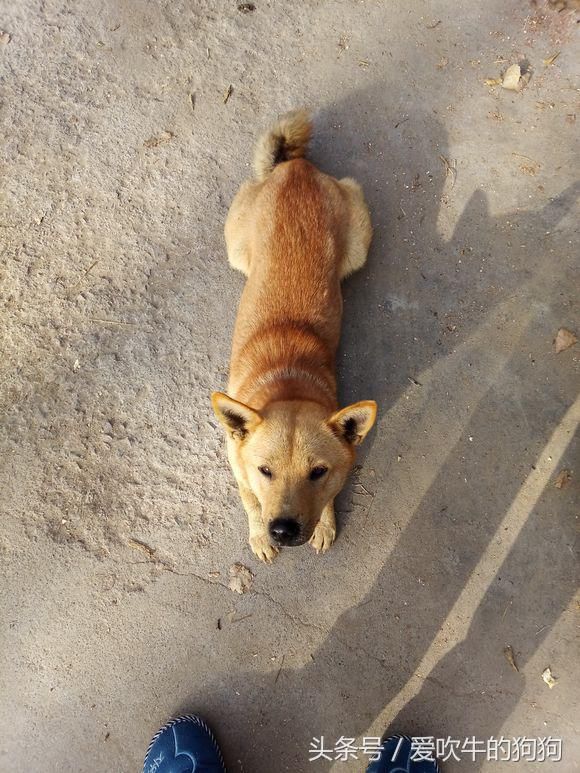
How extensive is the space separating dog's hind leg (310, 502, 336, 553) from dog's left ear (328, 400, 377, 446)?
3.32 ft

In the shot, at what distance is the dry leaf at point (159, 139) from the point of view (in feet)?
13.9

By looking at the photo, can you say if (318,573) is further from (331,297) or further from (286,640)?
(331,297)

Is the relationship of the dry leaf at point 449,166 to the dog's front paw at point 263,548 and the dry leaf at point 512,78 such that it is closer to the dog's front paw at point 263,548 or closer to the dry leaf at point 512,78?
the dry leaf at point 512,78

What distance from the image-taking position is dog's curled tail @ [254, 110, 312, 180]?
371 cm

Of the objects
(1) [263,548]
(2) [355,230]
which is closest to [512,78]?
(2) [355,230]

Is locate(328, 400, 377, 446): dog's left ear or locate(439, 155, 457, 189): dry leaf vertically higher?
locate(439, 155, 457, 189): dry leaf

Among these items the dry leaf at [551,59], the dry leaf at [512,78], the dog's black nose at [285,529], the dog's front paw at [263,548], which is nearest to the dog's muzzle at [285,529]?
the dog's black nose at [285,529]

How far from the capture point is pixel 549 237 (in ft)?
13.3

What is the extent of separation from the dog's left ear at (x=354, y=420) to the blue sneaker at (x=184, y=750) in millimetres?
2309

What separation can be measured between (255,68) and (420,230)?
6.62 feet

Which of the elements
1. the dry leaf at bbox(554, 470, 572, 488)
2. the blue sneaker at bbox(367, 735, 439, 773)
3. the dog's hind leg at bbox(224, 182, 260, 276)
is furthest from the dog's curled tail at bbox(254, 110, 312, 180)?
the blue sneaker at bbox(367, 735, 439, 773)

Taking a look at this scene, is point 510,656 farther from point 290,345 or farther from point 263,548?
point 290,345

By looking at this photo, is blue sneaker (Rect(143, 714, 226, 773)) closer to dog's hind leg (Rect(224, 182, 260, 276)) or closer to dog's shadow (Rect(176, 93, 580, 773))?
dog's shadow (Rect(176, 93, 580, 773))

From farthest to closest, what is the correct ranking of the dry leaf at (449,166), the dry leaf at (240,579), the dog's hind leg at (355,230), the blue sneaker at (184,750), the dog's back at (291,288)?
the dry leaf at (449,166) → the dog's hind leg at (355,230) → the dry leaf at (240,579) → the blue sneaker at (184,750) → the dog's back at (291,288)
